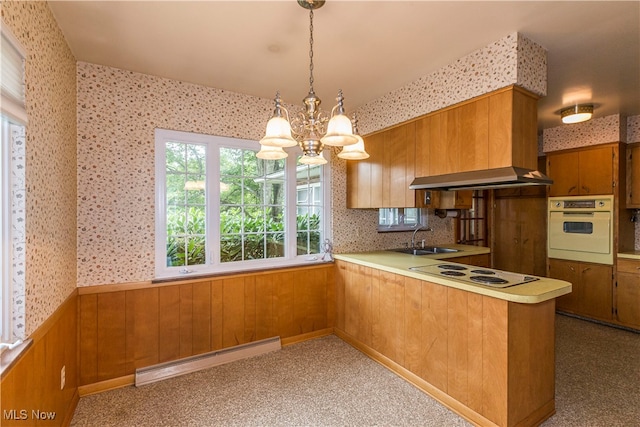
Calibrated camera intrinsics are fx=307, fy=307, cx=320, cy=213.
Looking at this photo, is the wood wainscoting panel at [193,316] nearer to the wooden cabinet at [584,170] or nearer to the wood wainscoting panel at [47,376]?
the wood wainscoting panel at [47,376]

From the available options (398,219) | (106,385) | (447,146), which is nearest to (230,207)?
(106,385)

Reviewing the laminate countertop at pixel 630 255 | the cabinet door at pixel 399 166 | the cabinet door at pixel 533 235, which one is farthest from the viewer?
the cabinet door at pixel 533 235

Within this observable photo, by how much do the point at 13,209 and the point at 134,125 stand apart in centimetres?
150

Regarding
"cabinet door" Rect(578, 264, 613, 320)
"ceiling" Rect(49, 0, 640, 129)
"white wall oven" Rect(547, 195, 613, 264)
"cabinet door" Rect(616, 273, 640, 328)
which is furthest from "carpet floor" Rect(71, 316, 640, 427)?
"ceiling" Rect(49, 0, 640, 129)

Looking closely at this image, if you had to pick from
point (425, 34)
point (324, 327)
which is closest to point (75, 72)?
point (425, 34)

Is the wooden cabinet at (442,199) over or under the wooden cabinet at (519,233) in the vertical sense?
over

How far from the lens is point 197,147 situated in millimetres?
3057

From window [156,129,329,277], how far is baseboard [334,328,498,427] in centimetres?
111

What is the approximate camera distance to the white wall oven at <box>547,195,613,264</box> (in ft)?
12.7

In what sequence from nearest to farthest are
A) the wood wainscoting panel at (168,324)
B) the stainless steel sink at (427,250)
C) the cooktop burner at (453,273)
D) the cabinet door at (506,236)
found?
the cooktop burner at (453,273) < the wood wainscoting panel at (168,324) < the stainless steel sink at (427,250) < the cabinet door at (506,236)

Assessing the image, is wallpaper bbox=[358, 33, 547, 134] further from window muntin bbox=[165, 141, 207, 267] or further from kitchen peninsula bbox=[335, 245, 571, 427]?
window muntin bbox=[165, 141, 207, 267]

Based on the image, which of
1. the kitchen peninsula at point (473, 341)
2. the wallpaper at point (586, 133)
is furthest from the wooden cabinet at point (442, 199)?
the wallpaper at point (586, 133)

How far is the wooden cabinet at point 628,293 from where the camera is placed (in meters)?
3.67

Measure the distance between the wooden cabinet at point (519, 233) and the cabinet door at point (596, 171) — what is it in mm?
662
